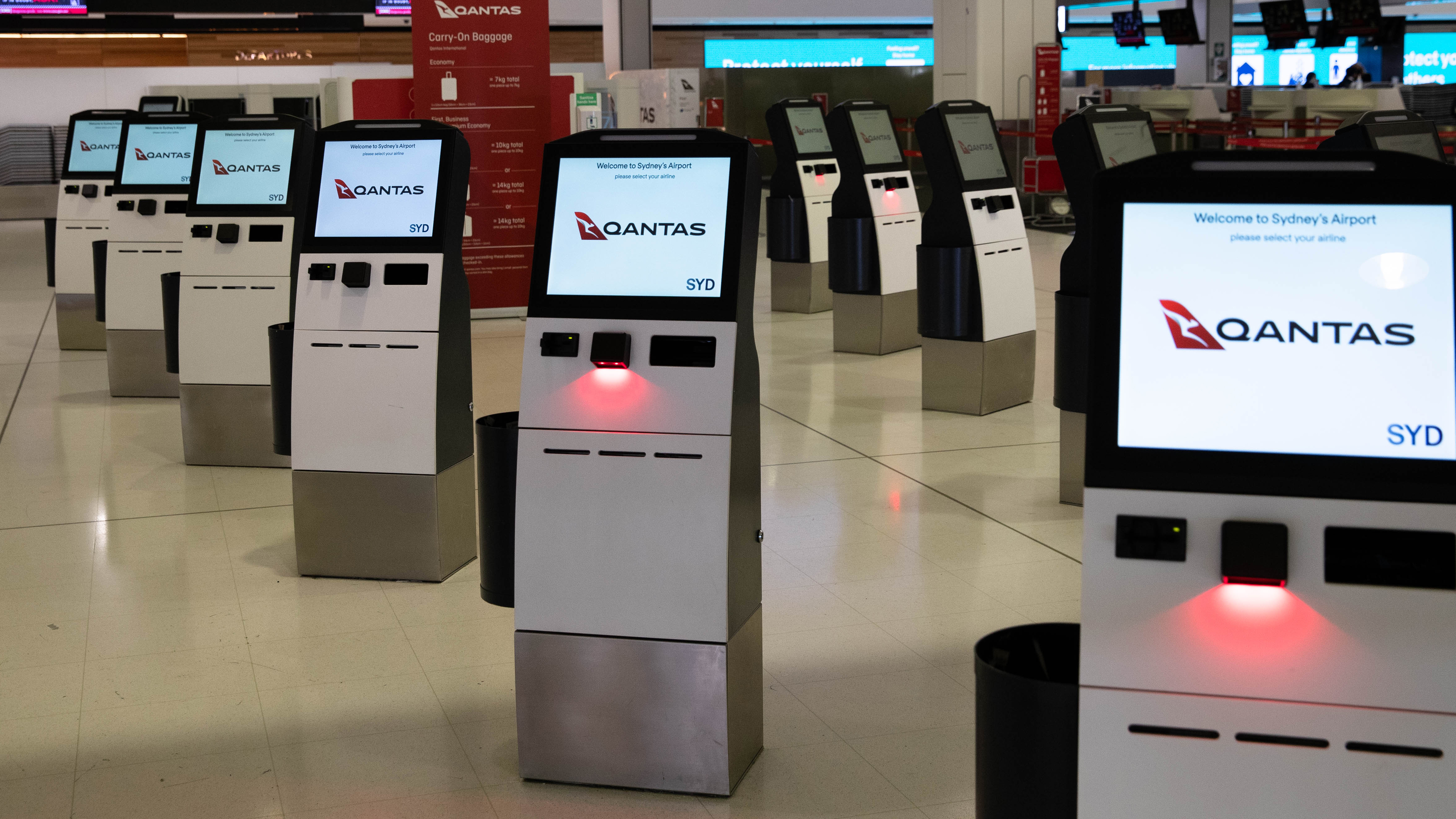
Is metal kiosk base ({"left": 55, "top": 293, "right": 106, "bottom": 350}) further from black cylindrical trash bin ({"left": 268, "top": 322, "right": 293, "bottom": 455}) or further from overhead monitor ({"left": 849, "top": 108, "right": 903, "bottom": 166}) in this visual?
overhead monitor ({"left": 849, "top": 108, "right": 903, "bottom": 166})

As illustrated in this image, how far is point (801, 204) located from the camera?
984cm

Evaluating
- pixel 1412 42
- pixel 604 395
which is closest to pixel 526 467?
pixel 604 395

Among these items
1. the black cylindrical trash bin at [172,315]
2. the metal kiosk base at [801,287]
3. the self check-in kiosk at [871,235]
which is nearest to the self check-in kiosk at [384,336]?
the black cylindrical trash bin at [172,315]

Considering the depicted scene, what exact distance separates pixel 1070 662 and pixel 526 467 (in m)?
1.17

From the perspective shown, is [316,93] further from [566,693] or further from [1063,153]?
[566,693]

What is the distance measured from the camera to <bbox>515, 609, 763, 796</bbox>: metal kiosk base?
2.76m

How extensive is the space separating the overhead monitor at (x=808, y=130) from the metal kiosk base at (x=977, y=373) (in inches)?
135

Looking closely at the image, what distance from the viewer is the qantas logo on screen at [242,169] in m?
5.65

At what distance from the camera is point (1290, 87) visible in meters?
15.5

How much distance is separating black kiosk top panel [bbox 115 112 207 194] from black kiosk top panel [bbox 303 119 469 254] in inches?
144

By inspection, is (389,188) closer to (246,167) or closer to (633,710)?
(246,167)

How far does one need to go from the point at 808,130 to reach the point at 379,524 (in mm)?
6468

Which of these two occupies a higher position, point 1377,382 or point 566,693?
point 1377,382

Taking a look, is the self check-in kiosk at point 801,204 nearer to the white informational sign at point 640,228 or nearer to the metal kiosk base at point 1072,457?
the metal kiosk base at point 1072,457
